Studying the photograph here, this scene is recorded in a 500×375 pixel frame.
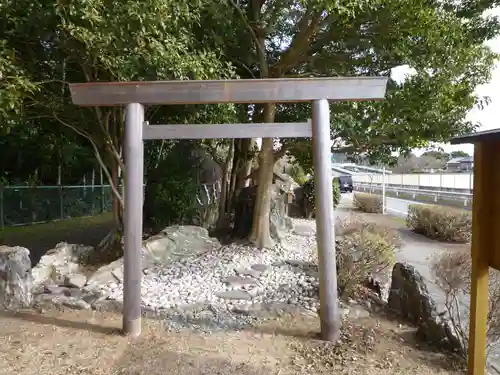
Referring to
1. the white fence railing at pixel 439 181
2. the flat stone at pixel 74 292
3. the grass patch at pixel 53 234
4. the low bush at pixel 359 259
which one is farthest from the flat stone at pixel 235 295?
the white fence railing at pixel 439 181

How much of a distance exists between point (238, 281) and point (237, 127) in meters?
2.82

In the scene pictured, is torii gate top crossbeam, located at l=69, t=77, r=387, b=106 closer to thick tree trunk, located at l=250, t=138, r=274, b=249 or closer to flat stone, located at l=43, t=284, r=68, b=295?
flat stone, located at l=43, t=284, r=68, b=295

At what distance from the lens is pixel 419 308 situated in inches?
177

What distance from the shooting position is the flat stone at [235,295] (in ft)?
17.1

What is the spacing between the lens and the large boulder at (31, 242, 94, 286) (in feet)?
19.0

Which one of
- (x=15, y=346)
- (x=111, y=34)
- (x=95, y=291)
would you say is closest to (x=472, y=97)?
(x=111, y=34)

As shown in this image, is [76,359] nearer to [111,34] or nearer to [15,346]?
[15,346]

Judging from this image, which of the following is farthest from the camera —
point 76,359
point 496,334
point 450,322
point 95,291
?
point 95,291

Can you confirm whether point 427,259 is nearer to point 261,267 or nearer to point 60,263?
point 261,267

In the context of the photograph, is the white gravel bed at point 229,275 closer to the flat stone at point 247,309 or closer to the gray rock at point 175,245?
the flat stone at point 247,309

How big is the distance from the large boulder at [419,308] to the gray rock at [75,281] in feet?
14.1

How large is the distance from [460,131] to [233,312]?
Answer: 5.81m

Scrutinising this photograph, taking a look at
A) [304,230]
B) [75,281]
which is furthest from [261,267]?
[304,230]

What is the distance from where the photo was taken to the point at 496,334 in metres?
3.81
